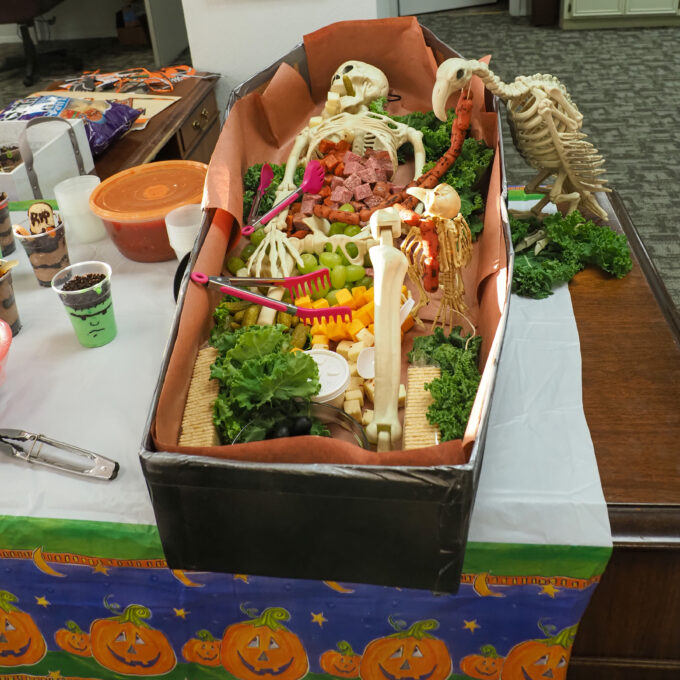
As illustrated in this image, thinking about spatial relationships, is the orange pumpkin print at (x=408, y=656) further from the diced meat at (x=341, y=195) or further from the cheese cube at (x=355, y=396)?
the diced meat at (x=341, y=195)

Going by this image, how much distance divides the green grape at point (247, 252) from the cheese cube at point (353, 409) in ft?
1.63

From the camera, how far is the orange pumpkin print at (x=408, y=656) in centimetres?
102

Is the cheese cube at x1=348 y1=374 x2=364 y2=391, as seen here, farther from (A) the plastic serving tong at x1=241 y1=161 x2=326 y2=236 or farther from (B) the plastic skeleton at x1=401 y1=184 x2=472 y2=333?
(A) the plastic serving tong at x1=241 y1=161 x2=326 y2=236

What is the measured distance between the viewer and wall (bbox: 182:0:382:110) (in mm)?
2701

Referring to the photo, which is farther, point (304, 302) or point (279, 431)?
point (304, 302)

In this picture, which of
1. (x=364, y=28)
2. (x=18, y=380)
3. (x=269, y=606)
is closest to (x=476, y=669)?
(x=269, y=606)

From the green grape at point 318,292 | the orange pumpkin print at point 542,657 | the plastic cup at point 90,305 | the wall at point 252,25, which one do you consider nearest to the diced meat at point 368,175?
the green grape at point 318,292

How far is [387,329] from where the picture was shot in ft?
3.34

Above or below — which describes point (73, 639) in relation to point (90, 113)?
below

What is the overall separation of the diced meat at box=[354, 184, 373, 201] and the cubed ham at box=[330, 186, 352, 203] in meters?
0.02

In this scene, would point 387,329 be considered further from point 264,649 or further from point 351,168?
point 351,168

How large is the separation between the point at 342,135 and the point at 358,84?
32 cm

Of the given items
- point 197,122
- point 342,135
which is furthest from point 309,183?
point 197,122

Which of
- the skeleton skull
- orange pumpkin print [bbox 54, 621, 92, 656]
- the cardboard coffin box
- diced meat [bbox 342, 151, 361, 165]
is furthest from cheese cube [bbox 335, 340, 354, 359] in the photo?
the skeleton skull
